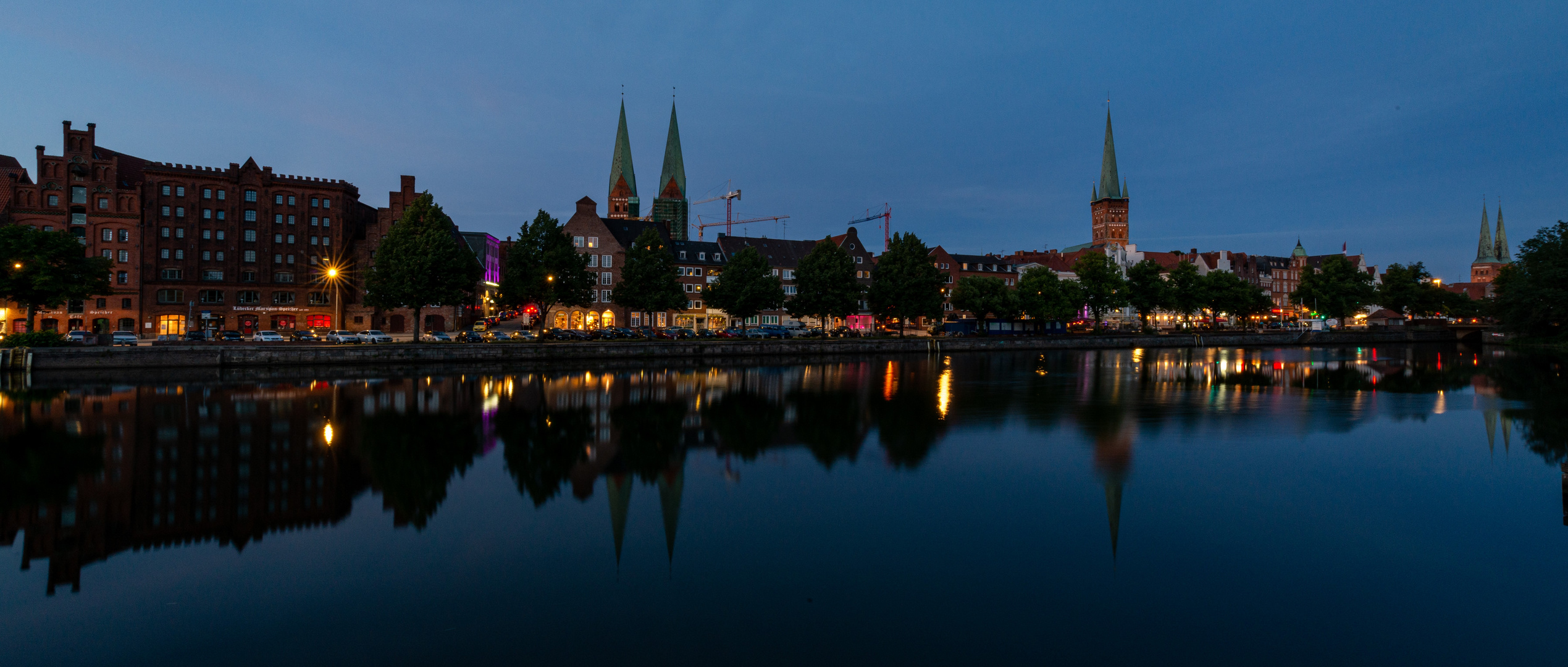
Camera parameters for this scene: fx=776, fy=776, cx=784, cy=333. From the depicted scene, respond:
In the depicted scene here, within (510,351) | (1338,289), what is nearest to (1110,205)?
(1338,289)

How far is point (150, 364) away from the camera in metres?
52.2

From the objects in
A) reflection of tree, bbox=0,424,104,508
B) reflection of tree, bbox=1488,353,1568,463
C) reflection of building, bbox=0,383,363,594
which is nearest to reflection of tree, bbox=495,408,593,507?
reflection of building, bbox=0,383,363,594

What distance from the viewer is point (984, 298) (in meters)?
99.4

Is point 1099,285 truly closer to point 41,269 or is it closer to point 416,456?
point 416,456

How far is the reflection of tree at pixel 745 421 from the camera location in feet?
84.2

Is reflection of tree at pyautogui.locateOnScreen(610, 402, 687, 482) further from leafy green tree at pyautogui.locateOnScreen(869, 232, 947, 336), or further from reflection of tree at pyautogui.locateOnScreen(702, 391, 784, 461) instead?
leafy green tree at pyautogui.locateOnScreen(869, 232, 947, 336)

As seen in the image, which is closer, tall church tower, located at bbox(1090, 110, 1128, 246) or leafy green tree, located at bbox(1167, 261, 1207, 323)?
leafy green tree, located at bbox(1167, 261, 1207, 323)

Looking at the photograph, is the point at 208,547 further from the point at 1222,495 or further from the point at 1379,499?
the point at 1379,499

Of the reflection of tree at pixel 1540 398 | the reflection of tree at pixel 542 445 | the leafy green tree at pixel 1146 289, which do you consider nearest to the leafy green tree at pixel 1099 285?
the leafy green tree at pixel 1146 289

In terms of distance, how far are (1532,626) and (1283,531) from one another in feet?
14.8

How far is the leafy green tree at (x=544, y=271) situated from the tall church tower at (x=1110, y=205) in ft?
440

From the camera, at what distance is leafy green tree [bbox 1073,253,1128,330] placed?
105 meters

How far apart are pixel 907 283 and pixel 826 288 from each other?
9.76 m

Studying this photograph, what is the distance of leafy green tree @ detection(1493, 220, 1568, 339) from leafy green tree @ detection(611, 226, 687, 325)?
8428 centimetres
